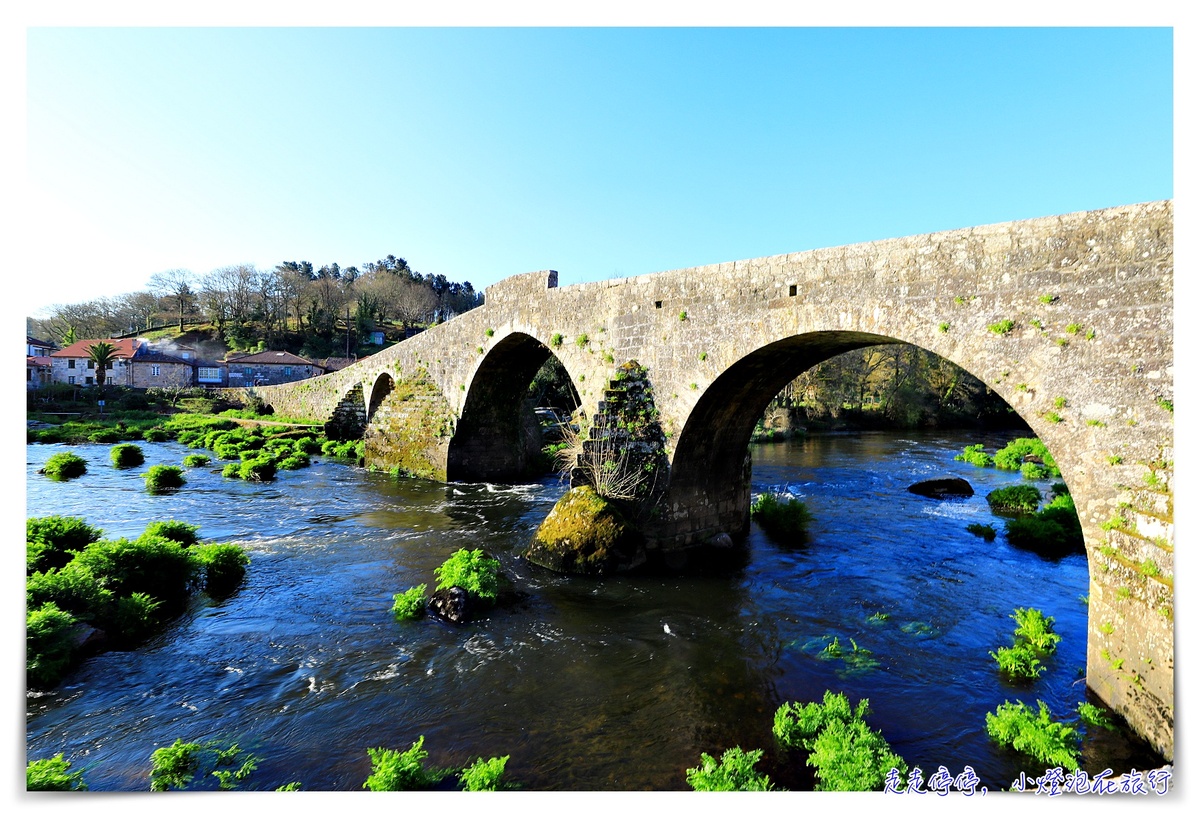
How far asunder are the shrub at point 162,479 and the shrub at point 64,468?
12.1 feet

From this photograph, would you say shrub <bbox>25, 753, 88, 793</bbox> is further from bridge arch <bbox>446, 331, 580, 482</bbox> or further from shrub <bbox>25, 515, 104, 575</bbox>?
bridge arch <bbox>446, 331, 580, 482</bbox>

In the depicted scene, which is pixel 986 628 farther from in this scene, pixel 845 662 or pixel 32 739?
pixel 32 739

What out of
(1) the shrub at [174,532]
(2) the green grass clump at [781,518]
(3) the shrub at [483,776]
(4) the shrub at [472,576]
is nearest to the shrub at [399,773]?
(3) the shrub at [483,776]

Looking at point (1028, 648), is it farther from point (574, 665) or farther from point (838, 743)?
point (574, 665)

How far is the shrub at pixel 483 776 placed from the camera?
446 centimetres

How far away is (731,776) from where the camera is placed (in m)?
4.58

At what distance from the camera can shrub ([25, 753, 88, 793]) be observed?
4.05m

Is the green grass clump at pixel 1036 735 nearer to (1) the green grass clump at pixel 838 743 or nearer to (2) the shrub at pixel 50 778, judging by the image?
(1) the green grass clump at pixel 838 743

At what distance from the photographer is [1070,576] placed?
990 centimetres

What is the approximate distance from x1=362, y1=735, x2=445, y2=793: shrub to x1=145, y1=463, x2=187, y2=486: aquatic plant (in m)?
16.0

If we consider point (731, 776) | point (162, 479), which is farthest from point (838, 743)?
point (162, 479)

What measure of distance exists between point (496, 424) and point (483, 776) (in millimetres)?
15368
